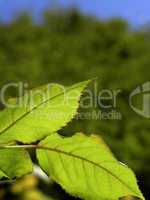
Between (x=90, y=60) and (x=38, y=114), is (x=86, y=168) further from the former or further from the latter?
(x=90, y=60)

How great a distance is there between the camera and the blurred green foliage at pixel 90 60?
579 inches

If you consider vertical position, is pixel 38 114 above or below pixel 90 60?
below

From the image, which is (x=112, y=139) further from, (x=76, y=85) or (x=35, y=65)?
(x=76, y=85)

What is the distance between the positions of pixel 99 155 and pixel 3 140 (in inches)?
3.2

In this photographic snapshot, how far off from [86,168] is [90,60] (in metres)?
16.8

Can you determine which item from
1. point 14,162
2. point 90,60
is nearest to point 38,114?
point 14,162

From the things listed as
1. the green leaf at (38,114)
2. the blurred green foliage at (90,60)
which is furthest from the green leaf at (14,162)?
the blurred green foliage at (90,60)

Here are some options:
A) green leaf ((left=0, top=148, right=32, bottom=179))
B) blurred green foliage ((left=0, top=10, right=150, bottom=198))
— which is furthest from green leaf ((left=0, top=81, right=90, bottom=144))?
blurred green foliage ((left=0, top=10, right=150, bottom=198))

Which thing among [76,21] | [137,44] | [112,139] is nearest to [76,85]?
[112,139]

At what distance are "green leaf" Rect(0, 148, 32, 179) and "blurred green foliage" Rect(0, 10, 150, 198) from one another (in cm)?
1382

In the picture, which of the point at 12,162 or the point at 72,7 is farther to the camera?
the point at 72,7

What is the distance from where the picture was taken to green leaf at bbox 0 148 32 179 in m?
0.42

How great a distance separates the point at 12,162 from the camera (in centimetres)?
43

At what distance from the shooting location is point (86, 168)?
0.42 metres
